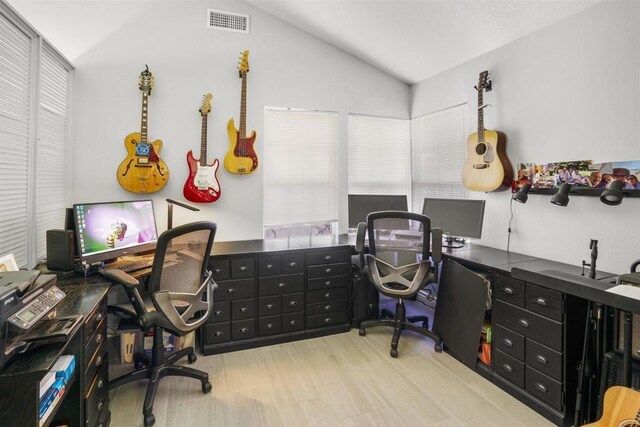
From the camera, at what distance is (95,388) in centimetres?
165

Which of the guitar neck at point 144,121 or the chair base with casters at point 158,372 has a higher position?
the guitar neck at point 144,121

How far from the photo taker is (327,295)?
2.99 meters

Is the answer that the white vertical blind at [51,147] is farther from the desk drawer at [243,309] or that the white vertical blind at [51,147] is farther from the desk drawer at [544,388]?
the desk drawer at [544,388]

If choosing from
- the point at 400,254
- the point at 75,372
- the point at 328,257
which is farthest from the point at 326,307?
the point at 75,372

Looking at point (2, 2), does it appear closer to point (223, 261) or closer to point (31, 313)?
point (31, 313)

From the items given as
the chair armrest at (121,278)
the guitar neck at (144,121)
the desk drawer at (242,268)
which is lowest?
the desk drawer at (242,268)

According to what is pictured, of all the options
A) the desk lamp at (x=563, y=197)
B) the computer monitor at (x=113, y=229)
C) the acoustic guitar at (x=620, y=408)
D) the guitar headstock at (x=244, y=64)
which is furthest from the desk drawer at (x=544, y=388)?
the guitar headstock at (x=244, y=64)

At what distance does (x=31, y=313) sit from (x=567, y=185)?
110 inches

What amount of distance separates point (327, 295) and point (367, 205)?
1.01m

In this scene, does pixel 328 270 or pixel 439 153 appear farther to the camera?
pixel 439 153

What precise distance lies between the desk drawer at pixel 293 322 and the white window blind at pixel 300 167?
0.95m

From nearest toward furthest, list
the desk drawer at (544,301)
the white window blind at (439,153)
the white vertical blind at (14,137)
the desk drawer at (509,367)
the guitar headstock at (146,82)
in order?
the white vertical blind at (14,137) < the desk drawer at (544,301) < the desk drawer at (509,367) < the guitar headstock at (146,82) < the white window blind at (439,153)

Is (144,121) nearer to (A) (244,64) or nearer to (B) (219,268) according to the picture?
(A) (244,64)

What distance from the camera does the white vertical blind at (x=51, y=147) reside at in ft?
7.16
